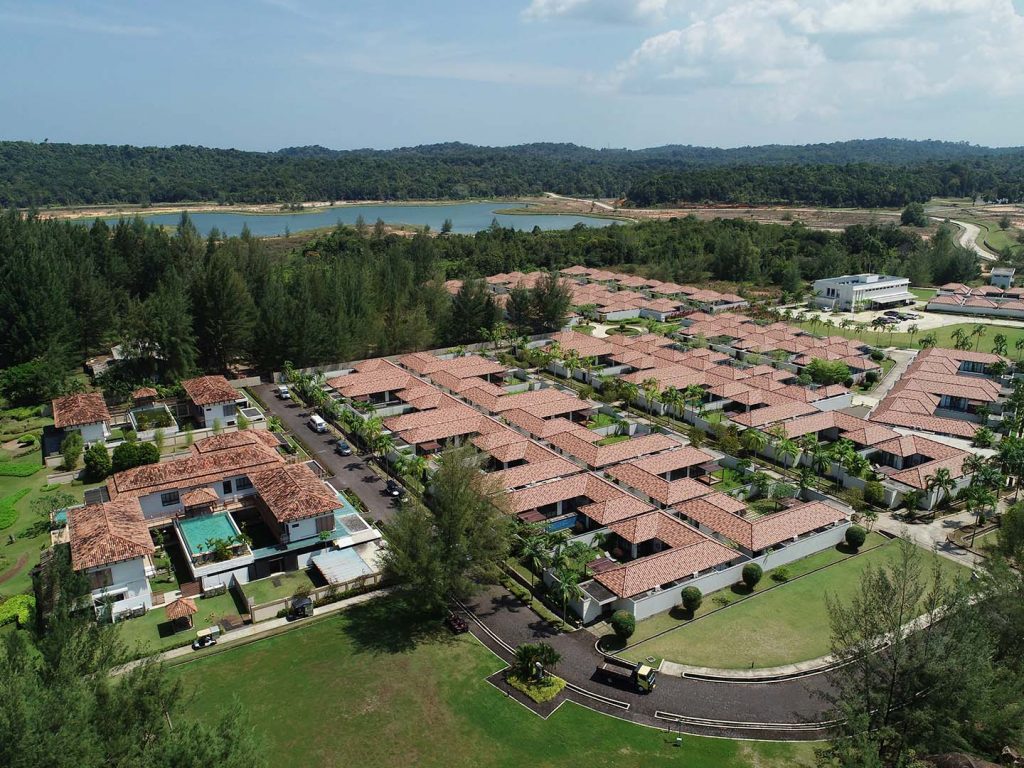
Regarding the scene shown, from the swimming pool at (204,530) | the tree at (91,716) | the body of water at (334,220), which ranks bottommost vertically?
the swimming pool at (204,530)

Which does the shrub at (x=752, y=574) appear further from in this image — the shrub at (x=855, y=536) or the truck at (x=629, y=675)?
the truck at (x=629, y=675)

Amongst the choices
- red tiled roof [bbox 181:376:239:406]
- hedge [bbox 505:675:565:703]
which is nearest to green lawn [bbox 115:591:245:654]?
hedge [bbox 505:675:565:703]

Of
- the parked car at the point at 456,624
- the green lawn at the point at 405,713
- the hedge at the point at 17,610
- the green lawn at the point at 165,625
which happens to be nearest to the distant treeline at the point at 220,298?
the hedge at the point at 17,610

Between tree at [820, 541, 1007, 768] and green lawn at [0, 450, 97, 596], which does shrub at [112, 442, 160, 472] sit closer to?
green lawn at [0, 450, 97, 596]

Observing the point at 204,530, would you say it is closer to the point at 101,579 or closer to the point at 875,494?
the point at 101,579

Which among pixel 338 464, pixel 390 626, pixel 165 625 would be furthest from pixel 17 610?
pixel 338 464
